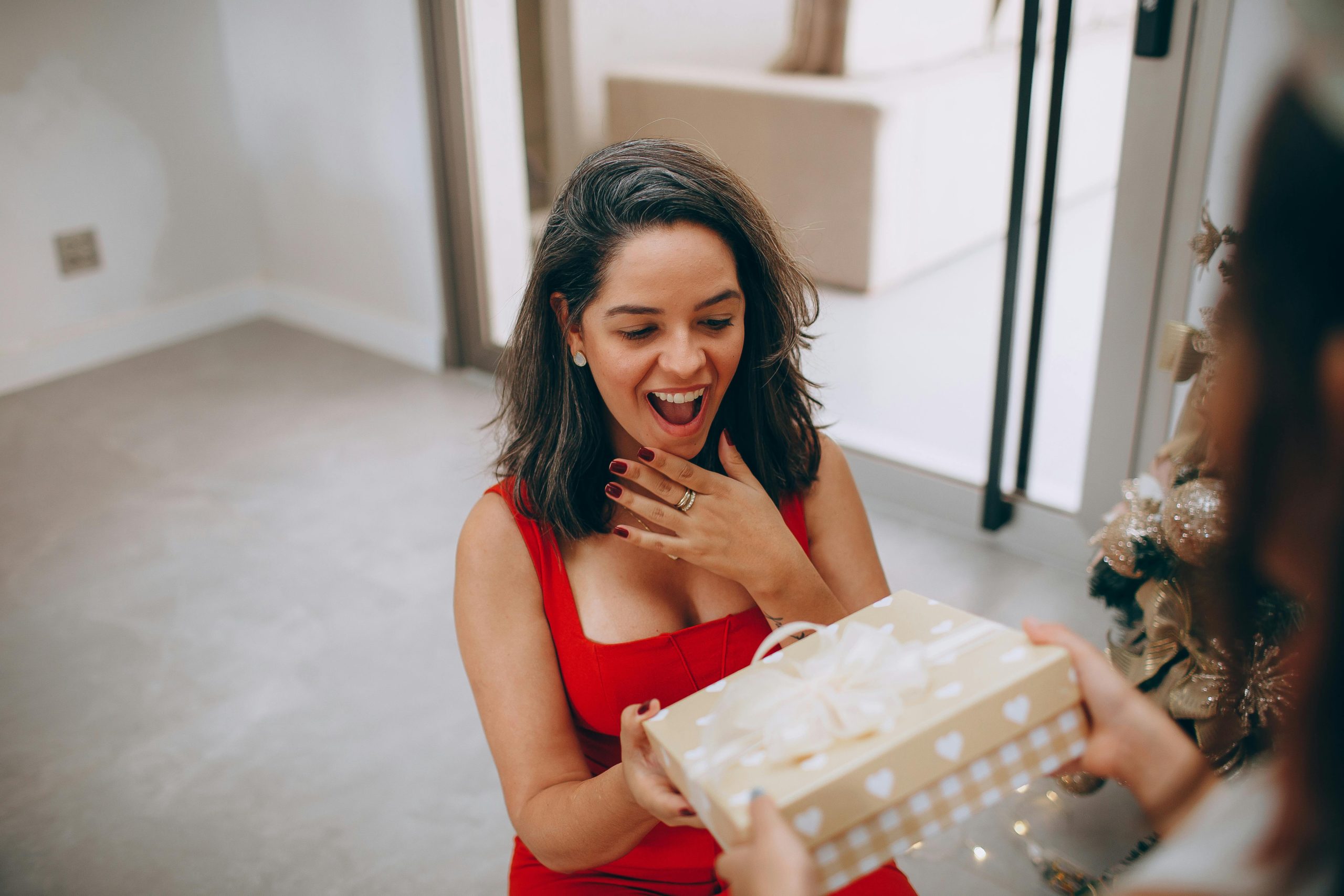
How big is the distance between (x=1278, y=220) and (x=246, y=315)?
14.0 ft

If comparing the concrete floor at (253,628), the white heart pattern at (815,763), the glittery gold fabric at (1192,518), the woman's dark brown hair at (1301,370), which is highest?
the woman's dark brown hair at (1301,370)

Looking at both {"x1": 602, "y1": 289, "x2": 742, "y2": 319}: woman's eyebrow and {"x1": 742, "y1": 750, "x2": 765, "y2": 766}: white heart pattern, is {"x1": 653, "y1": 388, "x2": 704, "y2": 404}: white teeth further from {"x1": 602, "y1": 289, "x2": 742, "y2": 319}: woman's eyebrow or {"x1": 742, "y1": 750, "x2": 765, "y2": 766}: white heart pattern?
{"x1": 742, "y1": 750, "x2": 765, "y2": 766}: white heart pattern

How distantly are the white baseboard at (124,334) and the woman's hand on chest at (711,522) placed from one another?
3.26 m

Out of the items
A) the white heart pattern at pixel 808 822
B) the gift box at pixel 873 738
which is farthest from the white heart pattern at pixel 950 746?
the white heart pattern at pixel 808 822

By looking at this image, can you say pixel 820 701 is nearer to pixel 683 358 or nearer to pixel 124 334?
pixel 683 358

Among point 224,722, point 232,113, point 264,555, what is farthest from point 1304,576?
point 232,113

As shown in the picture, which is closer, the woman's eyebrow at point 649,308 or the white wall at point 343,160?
the woman's eyebrow at point 649,308

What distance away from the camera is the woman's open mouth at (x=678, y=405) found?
117 cm

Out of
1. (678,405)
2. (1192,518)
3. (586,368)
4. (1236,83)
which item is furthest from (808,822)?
(1236,83)

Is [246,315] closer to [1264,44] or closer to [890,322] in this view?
[890,322]

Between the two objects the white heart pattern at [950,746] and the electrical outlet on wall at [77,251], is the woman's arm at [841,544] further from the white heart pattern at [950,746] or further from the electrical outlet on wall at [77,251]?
the electrical outlet on wall at [77,251]

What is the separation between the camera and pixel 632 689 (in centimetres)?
120

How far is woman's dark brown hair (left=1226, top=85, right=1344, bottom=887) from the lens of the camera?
47 centimetres

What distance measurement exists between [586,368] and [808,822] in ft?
2.00
